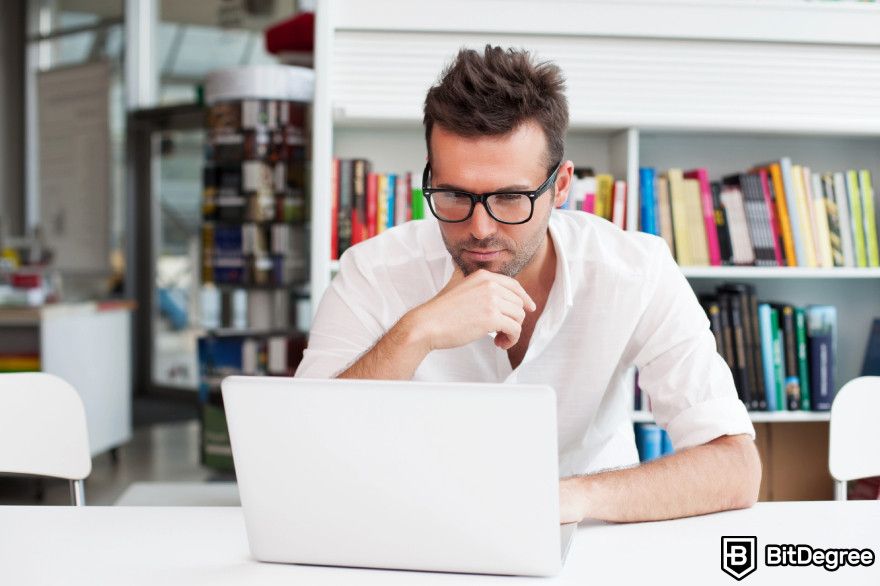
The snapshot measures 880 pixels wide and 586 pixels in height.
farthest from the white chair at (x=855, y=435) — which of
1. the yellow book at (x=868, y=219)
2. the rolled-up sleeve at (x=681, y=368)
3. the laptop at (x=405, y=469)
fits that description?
the yellow book at (x=868, y=219)

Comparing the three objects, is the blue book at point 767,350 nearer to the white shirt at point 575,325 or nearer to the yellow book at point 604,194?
the yellow book at point 604,194

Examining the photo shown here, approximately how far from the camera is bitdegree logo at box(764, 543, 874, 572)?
102 cm

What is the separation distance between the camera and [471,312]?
133cm

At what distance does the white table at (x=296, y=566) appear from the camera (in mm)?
971

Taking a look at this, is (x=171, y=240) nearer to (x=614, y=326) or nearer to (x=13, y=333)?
(x=13, y=333)

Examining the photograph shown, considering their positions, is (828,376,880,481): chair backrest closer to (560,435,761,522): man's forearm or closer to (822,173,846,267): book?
(560,435,761,522): man's forearm

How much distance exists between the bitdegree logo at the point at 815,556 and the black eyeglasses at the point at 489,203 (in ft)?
2.09

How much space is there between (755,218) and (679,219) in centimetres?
24

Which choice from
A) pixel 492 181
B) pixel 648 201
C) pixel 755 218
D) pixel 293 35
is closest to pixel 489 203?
pixel 492 181

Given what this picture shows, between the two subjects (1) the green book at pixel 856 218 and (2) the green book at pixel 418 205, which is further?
(1) the green book at pixel 856 218

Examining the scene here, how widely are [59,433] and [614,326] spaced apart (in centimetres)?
103

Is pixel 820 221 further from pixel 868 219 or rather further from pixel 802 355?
pixel 802 355

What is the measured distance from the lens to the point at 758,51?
2621mm

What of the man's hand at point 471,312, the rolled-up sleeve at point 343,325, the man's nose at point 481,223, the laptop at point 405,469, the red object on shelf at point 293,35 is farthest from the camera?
the red object on shelf at point 293,35
